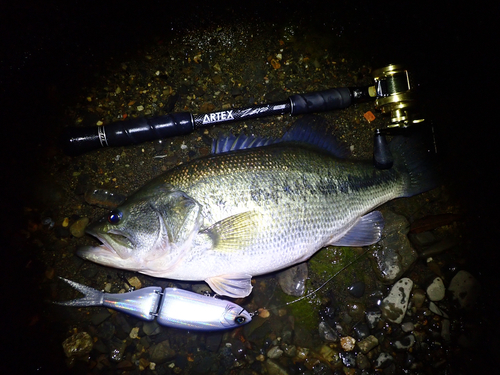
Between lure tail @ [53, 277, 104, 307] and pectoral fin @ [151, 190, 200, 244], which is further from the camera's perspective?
lure tail @ [53, 277, 104, 307]

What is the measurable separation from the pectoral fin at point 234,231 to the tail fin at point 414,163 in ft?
4.85

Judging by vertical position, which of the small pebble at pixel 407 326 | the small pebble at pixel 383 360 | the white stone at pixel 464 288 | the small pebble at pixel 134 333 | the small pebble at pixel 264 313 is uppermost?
the small pebble at pixel 134 333

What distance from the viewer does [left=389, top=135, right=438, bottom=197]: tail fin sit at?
2.41m

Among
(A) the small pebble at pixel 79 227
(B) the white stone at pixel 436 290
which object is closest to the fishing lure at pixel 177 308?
(A) the small pebble at pixel 79 227

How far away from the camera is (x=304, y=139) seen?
2354mm

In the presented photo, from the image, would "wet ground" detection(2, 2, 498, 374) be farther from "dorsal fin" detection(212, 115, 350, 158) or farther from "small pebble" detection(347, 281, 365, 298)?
"dorsal fin" detection(212, 115, 350, 158)

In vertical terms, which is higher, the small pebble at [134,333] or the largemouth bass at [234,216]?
the largemouth bass at [234,216]

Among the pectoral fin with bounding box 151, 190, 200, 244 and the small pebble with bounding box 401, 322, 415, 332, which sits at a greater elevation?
the pectoral fin with bounding box 151, 190, 200, 244

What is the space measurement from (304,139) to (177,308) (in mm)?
1835

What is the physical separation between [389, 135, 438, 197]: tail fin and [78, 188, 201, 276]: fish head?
6.26ft

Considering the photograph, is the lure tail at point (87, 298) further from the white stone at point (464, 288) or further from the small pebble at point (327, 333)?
the white stone at point (464, 288)

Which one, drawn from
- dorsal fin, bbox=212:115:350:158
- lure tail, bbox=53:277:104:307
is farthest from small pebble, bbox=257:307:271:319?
dorsal fin, bbox=212:115:350:158

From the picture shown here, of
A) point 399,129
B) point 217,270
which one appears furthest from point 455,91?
point 217,270

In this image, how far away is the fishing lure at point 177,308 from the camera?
2137mm
